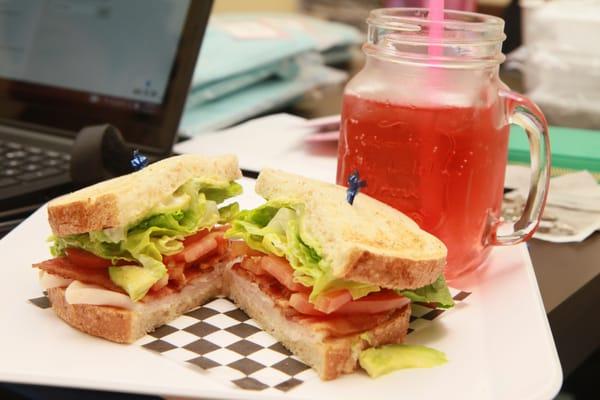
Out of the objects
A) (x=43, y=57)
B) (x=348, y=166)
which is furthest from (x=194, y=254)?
(x=43, y=57)

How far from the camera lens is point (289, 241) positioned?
0.85 metres

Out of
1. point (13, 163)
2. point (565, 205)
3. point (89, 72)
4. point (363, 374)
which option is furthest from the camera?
point (89, 72)

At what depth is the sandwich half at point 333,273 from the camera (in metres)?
0.76

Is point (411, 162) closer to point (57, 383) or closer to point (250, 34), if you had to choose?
point (57, 383)

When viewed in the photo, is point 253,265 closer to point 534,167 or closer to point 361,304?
point 361,304

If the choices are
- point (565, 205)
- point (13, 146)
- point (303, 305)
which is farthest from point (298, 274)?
point (13, 146)

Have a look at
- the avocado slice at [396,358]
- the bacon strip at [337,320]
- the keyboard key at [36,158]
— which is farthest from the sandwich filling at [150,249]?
the keyboard key at [36,158]

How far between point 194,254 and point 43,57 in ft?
2.49

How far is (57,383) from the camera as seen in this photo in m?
0.68

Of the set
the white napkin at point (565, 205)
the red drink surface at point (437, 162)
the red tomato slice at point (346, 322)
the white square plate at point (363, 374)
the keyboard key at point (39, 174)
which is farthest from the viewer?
the keyboard key at point (39, 174)

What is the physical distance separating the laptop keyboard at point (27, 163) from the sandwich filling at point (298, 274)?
0.43m

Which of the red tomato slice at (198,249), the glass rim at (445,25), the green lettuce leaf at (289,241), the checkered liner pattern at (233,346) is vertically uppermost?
the glass rim at (445,25)

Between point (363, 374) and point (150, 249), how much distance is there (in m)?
0.26

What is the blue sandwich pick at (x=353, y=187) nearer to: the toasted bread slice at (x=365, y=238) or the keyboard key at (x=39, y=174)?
the toasted bread slice at (x=365, y=238)
